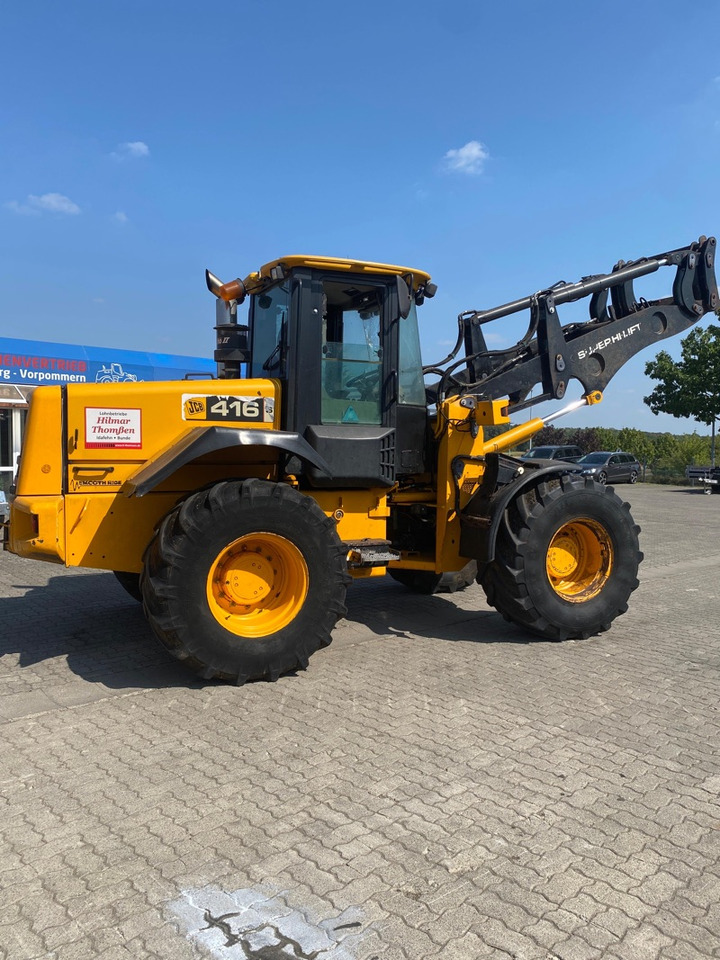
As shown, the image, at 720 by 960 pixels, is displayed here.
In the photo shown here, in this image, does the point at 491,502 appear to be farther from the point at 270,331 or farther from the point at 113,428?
the point at 113,428

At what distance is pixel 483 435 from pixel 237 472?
7.82ft

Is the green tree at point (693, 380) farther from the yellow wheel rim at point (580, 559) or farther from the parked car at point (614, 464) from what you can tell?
the yellow wheel rim at point (580, 559)

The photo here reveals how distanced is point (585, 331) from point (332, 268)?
3007 millimetres

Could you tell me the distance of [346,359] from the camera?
19.1 feet

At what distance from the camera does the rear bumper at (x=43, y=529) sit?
16.7 ft

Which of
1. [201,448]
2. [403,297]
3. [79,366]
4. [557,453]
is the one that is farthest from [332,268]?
[557,453]

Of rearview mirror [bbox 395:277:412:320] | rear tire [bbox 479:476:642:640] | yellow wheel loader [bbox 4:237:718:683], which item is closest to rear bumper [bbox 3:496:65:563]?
yellow wheel loader [bbox 4:237:718:683]

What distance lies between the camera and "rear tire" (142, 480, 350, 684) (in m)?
4.75

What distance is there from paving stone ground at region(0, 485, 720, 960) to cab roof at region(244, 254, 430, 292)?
2.95 metres

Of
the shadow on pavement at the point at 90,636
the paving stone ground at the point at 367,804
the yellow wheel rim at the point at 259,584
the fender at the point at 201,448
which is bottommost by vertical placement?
the paving stone ground at the point at 367,804

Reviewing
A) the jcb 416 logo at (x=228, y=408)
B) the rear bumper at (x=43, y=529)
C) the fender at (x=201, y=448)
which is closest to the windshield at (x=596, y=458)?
the jcb 416 logo at (x=228, y=408)

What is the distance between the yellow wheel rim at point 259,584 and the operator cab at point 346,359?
2.41 ft

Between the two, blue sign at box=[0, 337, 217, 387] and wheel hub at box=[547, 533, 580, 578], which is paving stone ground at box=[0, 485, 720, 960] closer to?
wheel hub at box=[547, 533, 580, 578]

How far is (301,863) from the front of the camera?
2.94m
